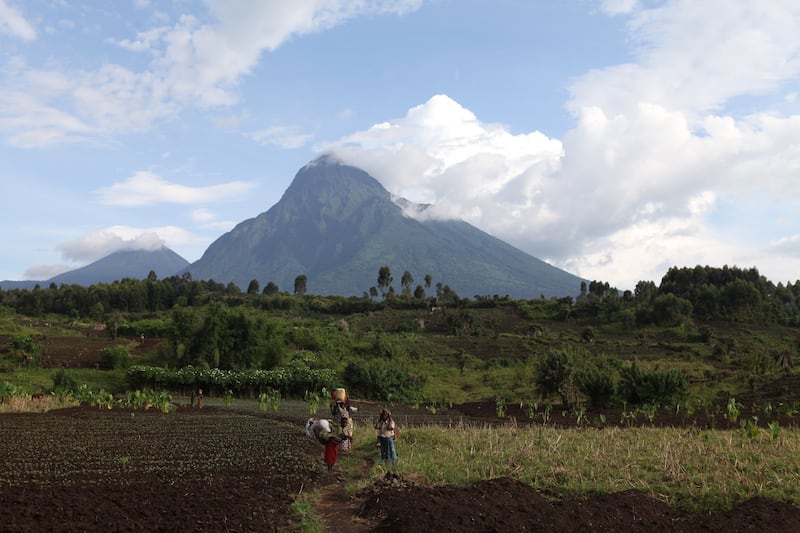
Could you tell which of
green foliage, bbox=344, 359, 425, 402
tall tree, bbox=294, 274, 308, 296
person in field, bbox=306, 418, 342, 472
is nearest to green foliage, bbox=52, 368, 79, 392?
green foliage, bbox=344, 359, 425, 402

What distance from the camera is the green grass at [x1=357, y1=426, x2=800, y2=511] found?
8203 millimetres

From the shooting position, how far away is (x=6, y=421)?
15586 millimetres

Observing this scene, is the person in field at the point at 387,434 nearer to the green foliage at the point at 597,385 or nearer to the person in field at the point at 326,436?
the person in field at the point at 326,436

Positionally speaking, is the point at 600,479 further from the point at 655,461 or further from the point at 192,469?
the point at 192,469

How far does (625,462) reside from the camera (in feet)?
32.2

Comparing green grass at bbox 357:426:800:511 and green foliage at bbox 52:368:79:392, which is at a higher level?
green grass at bbox 357:426:800:511

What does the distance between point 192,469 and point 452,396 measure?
19788 mm

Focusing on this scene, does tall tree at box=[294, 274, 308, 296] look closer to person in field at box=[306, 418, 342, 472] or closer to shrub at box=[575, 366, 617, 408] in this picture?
shrub at box=[575, 366, 617, 408]

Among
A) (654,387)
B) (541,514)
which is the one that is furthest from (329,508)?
(654,387)

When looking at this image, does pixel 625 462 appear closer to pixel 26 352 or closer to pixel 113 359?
pixel 113 359

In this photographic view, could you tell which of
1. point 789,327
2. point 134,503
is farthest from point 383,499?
point 789,327

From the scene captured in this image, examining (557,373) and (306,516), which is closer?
(306,516)

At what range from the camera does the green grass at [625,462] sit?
8203 mm

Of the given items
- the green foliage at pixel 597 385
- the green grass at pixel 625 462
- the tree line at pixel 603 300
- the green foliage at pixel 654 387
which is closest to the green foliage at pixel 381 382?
the green foliage at pixel 597 385
